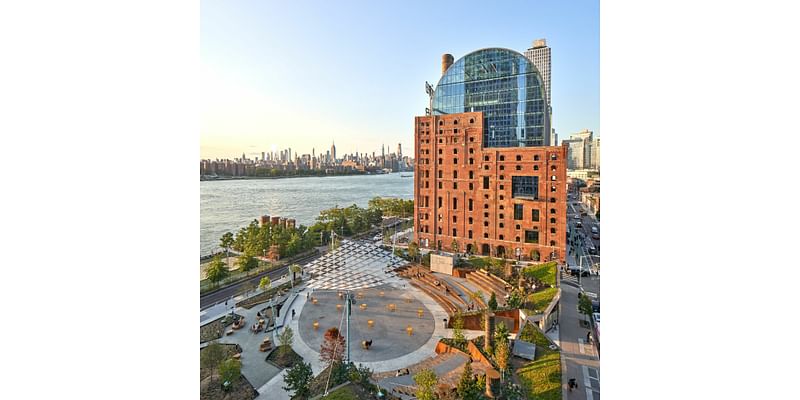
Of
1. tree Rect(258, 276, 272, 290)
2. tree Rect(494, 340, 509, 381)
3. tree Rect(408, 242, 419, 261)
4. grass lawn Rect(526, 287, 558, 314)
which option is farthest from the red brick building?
tree Rect(494, 340, 509, 381)

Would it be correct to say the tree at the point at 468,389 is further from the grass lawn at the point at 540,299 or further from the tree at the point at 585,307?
the tree at the point at 585,307

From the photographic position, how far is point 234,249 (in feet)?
57.9

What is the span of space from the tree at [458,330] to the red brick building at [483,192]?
6.66m

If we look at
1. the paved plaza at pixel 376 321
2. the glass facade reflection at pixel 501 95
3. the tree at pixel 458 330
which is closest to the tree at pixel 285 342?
the paved plaza at pixel 376 321

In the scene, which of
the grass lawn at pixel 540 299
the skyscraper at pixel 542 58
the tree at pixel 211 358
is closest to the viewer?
the tree at pixel 211 358

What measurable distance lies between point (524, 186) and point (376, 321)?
919 centimetres

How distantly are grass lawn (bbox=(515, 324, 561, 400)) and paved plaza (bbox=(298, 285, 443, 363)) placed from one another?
282cm


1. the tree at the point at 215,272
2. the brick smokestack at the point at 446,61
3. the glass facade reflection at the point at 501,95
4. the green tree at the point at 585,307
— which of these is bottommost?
the green tree at the point at 585,307

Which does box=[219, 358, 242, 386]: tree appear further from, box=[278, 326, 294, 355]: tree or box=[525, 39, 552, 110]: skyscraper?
box=[525, 39, 552, 110]: skyscraper

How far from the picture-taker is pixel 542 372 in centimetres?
749

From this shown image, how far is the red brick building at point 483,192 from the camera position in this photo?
15.0 m

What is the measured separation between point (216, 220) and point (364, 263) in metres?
9.04

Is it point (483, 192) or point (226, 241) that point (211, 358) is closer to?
point (226, 241)

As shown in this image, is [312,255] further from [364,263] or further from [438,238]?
[364,263]
